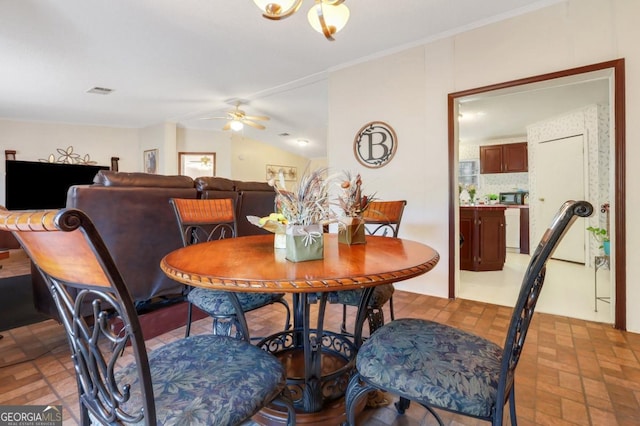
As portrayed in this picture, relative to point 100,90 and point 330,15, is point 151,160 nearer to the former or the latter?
point 100,90

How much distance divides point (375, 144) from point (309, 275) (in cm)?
290

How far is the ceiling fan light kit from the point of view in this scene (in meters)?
1.79

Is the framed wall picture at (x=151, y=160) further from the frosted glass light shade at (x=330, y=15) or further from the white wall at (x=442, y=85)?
the frosted glass light shade at (x=330, y=15)

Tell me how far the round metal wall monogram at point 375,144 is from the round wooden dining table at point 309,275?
Answer: 1.97 metres

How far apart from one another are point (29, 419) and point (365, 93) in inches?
148

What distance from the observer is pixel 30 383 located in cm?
162

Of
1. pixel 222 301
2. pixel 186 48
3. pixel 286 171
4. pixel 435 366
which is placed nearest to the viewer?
pixel 435 366

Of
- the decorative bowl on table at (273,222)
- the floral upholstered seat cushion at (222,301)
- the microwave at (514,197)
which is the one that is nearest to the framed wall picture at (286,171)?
the microwave at (514,197)

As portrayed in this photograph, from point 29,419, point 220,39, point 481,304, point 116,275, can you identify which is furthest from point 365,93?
point 29,419

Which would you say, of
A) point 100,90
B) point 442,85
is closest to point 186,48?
point 100,90

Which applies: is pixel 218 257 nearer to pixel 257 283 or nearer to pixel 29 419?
pixel 257 283

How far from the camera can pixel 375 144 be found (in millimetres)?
3549

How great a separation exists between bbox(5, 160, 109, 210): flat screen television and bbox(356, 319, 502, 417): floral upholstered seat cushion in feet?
22.0

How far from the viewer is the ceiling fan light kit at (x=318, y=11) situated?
1.79 meters
